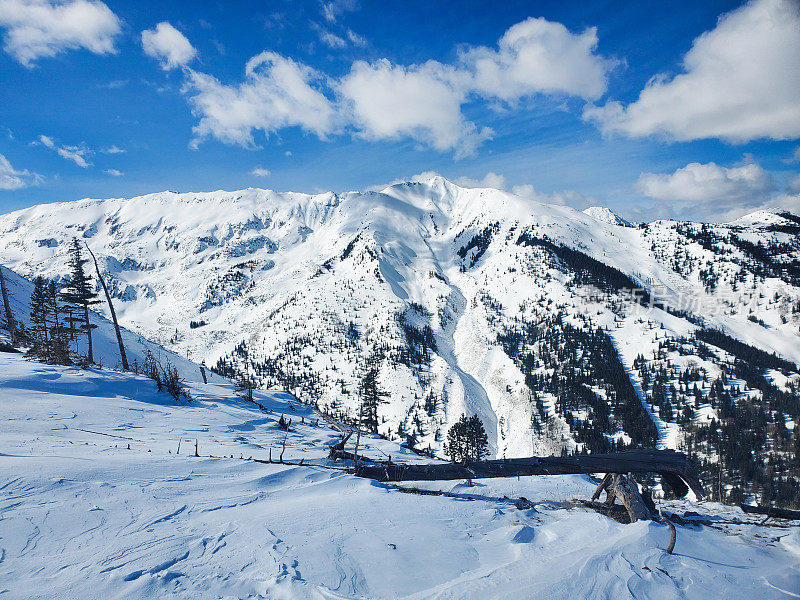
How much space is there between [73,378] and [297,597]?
15666 mm

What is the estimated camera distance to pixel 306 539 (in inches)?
171

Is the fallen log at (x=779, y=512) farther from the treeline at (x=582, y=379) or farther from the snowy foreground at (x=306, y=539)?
the treeline at (x=582, y=379)

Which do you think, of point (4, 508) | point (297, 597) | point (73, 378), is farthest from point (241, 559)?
point (73, 378)

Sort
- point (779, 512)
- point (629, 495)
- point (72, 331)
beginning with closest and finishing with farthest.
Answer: point (629, 495) < point (779, 512) < point (72, 331)

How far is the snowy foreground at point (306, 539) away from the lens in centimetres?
344

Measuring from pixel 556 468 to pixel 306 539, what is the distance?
6.37 m

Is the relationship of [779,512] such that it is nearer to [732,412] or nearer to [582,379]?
[582,379]

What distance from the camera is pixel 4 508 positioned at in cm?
421

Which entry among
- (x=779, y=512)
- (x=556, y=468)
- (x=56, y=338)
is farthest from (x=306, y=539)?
(x=56, y=338)

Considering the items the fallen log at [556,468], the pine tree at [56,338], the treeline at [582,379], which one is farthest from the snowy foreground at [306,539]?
the treeline at [582,379]

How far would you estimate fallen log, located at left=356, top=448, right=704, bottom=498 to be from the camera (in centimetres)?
803

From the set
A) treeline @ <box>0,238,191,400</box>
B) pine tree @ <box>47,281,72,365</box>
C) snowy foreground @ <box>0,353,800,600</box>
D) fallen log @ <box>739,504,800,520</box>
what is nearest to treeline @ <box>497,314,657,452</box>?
fallen log @ <box>739,504,800,520</box>

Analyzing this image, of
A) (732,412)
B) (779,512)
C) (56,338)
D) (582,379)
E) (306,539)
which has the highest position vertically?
(56,338)

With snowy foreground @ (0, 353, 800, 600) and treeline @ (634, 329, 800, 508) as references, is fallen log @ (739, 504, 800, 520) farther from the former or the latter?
treeline @ (634, 329, 800, 508)
